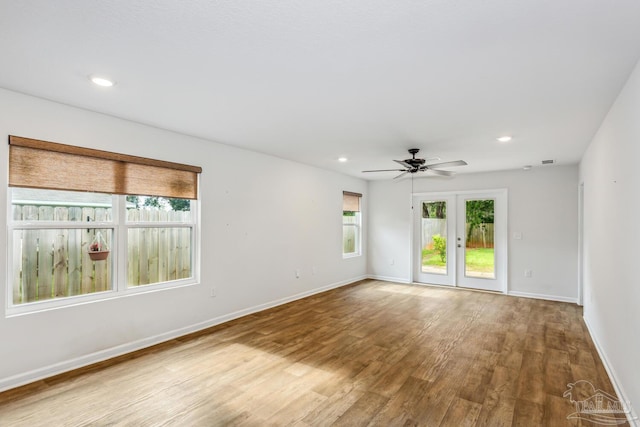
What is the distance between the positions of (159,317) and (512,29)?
408 cm

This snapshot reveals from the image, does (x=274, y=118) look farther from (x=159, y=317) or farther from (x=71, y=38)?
(x=159, y=317)

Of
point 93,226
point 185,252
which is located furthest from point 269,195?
point 93,226

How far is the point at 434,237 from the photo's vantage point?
711cm

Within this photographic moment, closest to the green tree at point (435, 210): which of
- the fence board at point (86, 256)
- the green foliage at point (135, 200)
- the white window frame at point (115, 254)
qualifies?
the white window frame at point (115, 254)

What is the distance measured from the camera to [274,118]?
3338 mm

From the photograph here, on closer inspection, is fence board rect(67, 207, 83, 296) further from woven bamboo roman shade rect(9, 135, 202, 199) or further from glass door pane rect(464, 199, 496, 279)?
glass door pane rect(464, 199, 496, 279)

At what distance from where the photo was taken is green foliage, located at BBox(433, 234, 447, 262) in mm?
6973

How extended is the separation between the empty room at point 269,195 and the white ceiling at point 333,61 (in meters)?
0.02

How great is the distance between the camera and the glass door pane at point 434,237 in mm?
7000

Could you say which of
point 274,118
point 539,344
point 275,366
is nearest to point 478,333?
point 539,344

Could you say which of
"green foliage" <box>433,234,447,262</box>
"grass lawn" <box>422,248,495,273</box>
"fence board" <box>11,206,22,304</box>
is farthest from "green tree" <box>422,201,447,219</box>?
"fence board" <box>11,206,22,304</box>

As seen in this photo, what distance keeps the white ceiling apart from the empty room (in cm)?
2

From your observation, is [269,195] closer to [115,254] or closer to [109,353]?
[115,254]

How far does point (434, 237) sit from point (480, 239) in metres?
0.91
